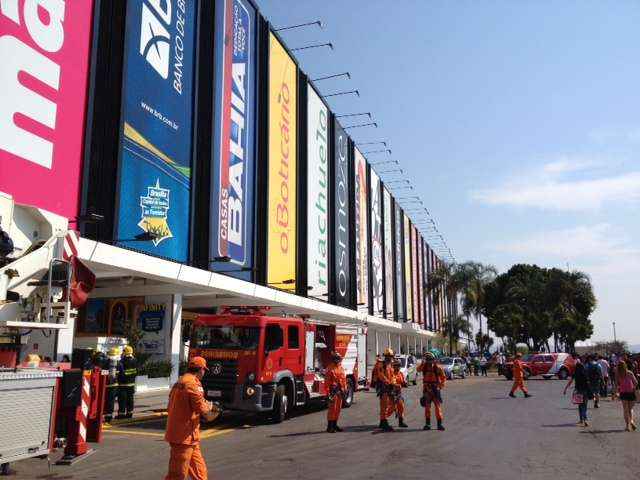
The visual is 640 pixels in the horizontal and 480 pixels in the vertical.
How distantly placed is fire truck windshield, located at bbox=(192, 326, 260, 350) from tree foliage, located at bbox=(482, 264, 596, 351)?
63.1 m

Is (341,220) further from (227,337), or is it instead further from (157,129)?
(227,337)

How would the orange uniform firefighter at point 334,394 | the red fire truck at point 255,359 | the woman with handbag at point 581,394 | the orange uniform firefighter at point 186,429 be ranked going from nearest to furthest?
the orange uniform firefighter at point 186,429 → the orange uniform firefighter at point 334,394 → the red fire truck at point 255,359 → the woman with handbag at point 581,394

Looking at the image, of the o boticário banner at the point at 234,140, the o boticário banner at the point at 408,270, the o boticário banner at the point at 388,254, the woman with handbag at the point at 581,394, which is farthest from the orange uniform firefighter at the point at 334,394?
the o boticário banner at the point at 408,270

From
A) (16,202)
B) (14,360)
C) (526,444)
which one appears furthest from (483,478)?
(16,202)

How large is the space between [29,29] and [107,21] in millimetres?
4684

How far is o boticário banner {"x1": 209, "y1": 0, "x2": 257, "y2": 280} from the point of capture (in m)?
27.0

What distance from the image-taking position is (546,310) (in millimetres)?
77750

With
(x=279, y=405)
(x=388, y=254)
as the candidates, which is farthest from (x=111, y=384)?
(x=388, y=254)

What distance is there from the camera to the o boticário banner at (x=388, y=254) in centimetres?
6097

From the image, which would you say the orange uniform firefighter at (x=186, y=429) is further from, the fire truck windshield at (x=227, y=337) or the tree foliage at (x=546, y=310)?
the tree foliage at (x=546, y=310)

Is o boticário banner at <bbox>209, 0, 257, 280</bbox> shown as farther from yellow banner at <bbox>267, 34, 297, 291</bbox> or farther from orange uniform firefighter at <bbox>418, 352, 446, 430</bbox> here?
orange uniform firefighter at <bbox>418, 352, 446, 430</bbox>

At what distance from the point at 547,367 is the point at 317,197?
20344 millimetres

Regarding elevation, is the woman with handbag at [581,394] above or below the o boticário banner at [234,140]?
below

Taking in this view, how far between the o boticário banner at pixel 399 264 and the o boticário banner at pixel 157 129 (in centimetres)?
4439
